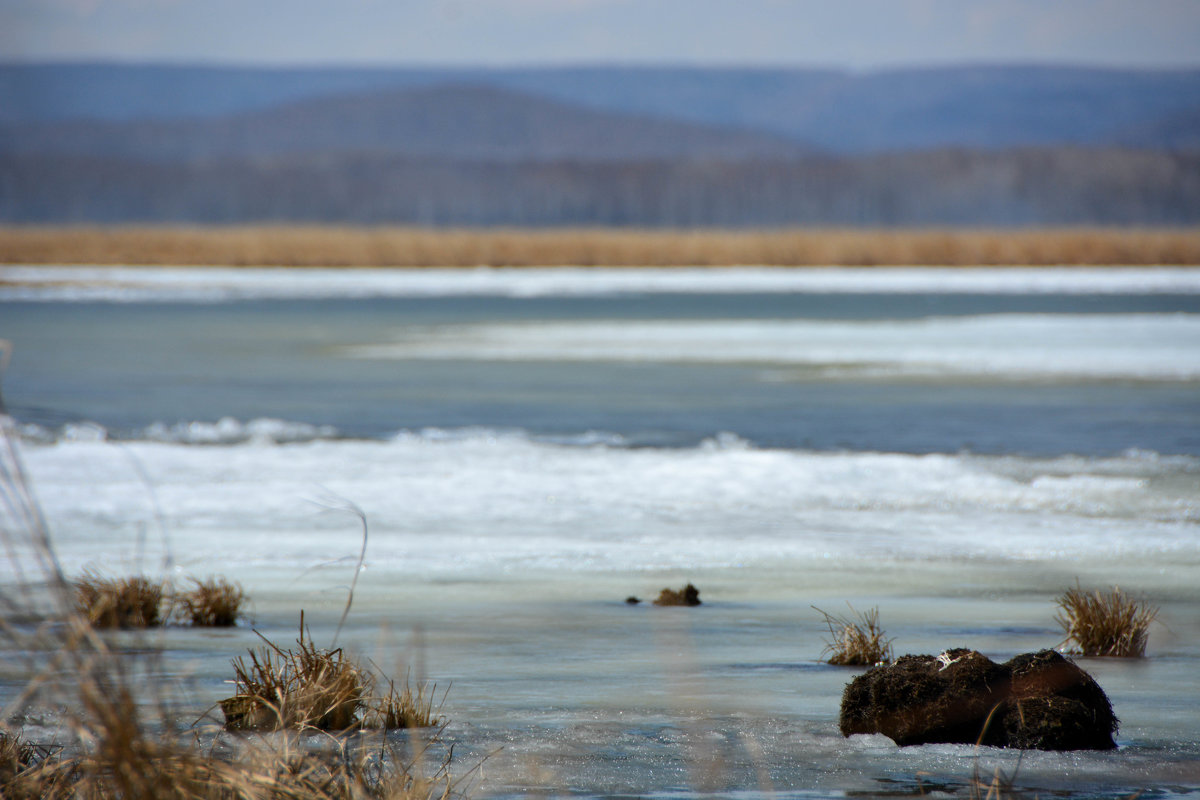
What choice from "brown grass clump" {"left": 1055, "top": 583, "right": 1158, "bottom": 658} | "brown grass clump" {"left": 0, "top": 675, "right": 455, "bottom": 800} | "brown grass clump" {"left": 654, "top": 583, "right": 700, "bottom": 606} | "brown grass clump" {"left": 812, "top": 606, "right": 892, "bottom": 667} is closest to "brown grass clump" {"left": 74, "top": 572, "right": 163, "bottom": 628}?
"brown grass clump" {"left": 0, "top": 675, "right": 455, "bottom": 800}

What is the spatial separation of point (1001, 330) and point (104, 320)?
1207cm

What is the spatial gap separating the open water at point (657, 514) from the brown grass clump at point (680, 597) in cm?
9

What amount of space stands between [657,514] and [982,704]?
3.95 meters

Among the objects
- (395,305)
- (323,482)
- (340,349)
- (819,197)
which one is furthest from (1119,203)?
(323,482)

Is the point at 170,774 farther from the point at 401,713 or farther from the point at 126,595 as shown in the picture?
the point at 126,595

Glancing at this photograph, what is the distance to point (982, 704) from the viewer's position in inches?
169

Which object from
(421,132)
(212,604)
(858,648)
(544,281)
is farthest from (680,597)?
(421,132)

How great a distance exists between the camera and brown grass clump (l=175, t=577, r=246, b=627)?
5.79m

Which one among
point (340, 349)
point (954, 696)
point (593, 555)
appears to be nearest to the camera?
point (954, 696)

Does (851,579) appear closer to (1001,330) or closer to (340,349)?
(340,349)

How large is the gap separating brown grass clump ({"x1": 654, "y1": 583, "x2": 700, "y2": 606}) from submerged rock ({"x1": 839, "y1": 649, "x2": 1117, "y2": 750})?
1.71 m

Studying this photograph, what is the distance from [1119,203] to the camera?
100125 millimetres

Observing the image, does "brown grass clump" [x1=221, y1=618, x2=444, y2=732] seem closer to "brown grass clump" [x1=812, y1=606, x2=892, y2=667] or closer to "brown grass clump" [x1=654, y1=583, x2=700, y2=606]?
"brown grass clump" [x1=812, y1=606, x2=892, y2=667]

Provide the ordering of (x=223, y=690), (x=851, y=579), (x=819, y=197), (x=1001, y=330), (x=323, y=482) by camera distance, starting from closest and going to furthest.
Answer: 1. (x=223, y=690)
2. (x=851, y=579)
3. (x=323, y=482)
4. (x=1001, y=330)
5. (x=819, y=197)
